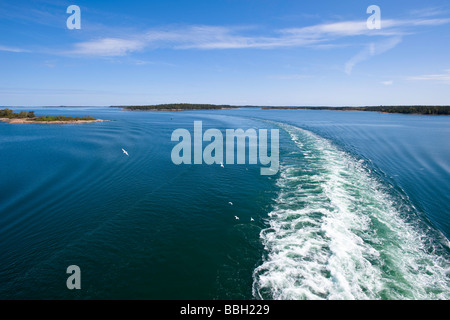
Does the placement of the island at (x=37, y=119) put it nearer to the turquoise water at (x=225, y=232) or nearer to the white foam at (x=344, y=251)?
the turquoise water at (x=225, y=232)

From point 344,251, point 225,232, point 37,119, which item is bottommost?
point 344,251

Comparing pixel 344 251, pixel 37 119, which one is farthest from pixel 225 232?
pixel 37 119

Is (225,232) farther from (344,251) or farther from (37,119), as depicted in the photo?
(37,119)

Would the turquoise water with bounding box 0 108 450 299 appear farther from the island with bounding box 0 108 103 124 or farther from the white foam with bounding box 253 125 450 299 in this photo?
the island with bounding box 0 108 103 124

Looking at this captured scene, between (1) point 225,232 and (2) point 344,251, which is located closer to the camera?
(2) point 344,251

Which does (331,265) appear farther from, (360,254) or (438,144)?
(438,144)

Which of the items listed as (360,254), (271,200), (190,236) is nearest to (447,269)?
(360,254)
